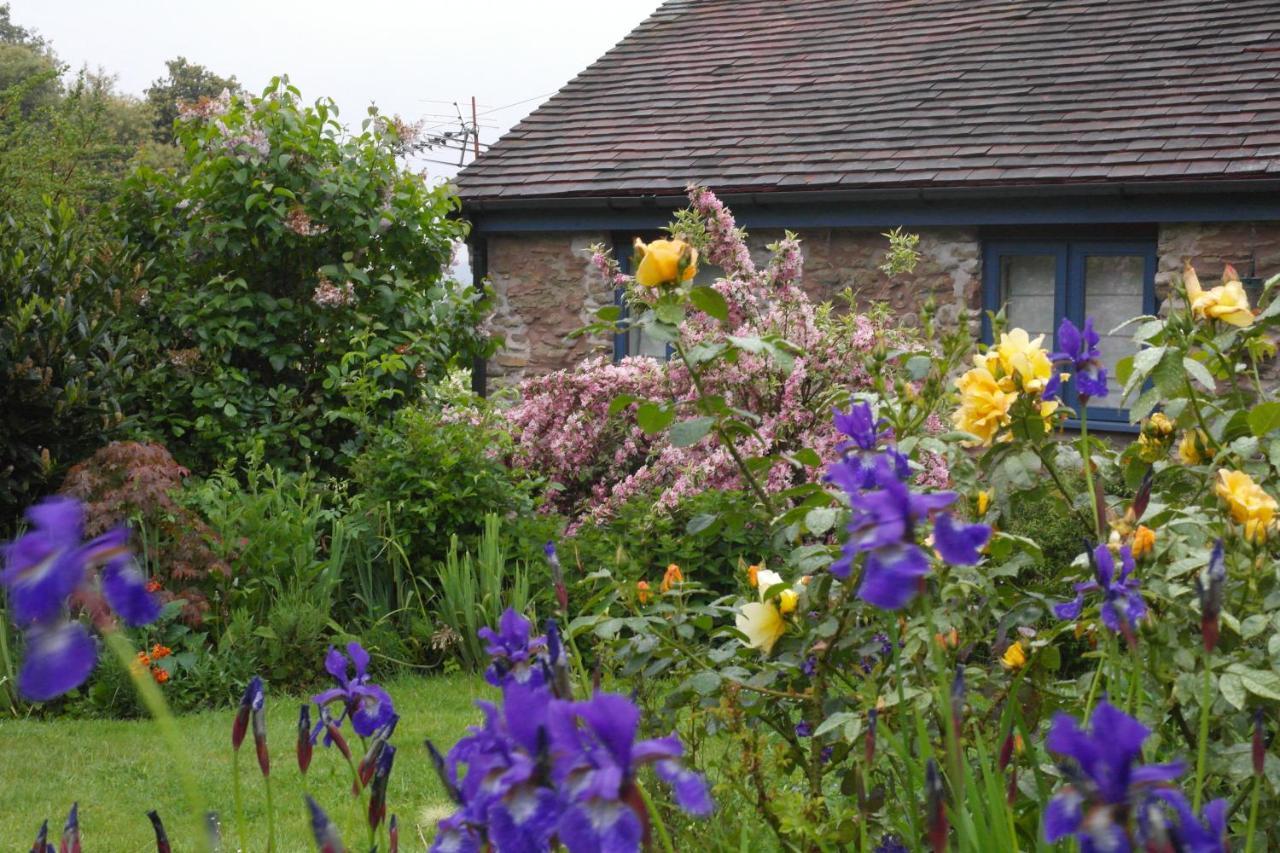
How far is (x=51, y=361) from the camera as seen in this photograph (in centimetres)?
650

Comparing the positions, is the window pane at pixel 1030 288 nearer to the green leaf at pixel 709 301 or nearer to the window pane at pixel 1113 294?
the window pane at pixel 1113 294

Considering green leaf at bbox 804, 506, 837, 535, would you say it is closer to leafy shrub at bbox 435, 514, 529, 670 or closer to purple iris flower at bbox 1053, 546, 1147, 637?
purple iris flower at bbox 1053, 546, 1147, 637

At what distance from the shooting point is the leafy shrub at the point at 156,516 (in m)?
6.04

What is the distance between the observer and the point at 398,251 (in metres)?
9.11

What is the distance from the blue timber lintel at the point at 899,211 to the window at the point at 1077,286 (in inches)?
12.3

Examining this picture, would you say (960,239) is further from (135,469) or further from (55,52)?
(55,52)

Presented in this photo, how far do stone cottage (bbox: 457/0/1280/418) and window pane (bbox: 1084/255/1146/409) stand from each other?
0.05ft

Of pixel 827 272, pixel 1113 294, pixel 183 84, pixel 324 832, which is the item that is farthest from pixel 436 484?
pixel 183 84

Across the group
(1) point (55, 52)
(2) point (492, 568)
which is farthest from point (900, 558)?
(1) point (55, 52)

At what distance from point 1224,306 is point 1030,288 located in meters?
7.20

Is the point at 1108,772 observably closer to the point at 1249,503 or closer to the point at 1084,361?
the point at 1249,503

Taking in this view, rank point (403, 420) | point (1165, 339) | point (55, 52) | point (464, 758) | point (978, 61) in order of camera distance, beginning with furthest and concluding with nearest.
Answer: point (55, 52)
point (978, 61)
point (403, 420)
point (1165, 339)
point (464, 758)

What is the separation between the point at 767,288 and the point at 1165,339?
480 centimetres

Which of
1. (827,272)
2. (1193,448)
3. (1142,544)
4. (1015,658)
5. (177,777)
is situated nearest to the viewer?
(1142,544)
